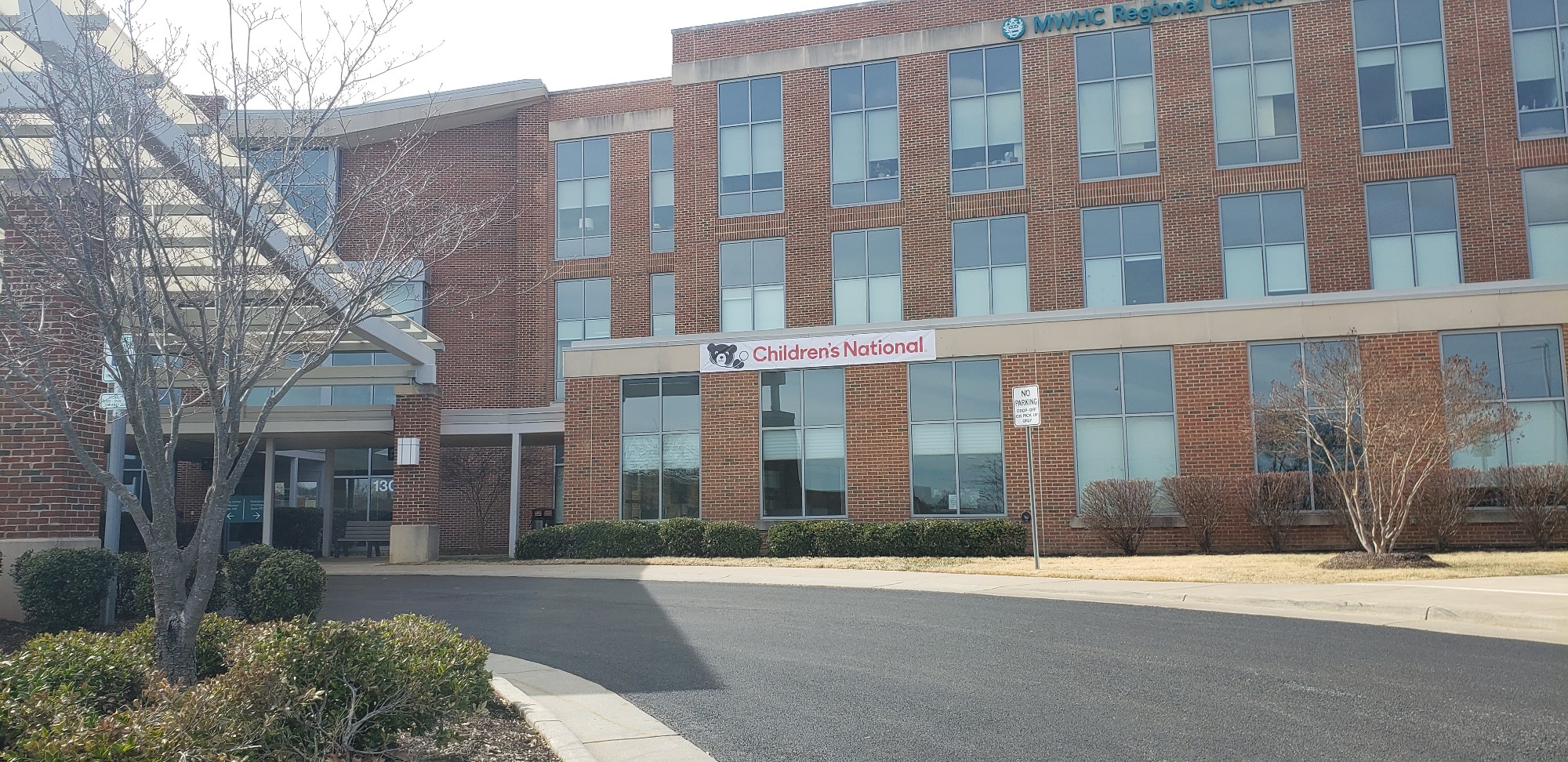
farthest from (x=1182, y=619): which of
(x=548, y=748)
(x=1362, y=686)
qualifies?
(x=548, y=748)

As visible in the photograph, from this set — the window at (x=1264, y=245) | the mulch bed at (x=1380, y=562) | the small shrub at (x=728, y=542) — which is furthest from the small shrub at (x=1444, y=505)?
the small shrub at (x=728, y=542)

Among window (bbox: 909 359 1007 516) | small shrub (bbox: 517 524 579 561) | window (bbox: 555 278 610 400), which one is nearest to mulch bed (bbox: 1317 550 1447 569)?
window (bbox: 909 359 1007 516)

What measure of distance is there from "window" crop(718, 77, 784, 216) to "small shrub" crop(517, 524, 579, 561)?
929cm

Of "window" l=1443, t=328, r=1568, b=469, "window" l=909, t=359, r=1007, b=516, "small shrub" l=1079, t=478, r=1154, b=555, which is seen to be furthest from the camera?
"window" l=909, t=359, r=1007, b=516

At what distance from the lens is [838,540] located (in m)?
23.6

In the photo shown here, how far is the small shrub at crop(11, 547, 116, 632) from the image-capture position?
12242 millimetres

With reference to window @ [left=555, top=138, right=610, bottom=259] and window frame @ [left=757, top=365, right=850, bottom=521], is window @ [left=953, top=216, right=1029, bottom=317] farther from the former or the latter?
window @ [left=555, top=138, right=610, bottom=259]

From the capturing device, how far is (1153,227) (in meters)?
27.5

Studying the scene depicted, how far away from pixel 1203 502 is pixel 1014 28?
12.2 meters

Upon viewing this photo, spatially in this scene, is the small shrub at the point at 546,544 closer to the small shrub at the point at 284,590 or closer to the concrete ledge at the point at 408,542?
the concrete ledge at the point at 408,542

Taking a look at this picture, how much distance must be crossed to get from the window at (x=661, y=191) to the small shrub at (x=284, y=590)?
23.0 meters

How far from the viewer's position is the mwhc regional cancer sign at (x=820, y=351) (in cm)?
2534

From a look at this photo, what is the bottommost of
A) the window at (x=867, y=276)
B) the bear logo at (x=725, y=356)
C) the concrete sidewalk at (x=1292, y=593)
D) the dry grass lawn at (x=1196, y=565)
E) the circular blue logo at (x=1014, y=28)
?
the concrete sidewalk at (x=1292, y=593)

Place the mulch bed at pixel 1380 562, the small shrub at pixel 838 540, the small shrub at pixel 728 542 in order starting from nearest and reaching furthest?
the mulch bed at pixel 1380 562
the small shrub at pixel 838 540
the small shrub at pixel 728 542
